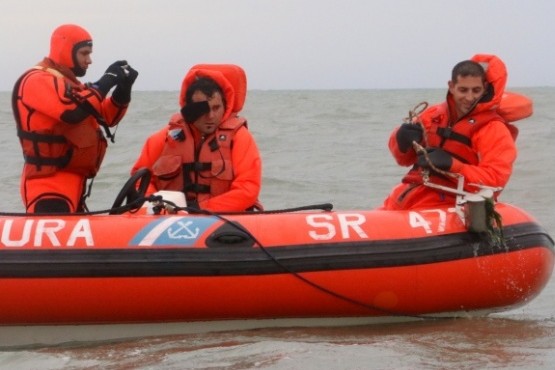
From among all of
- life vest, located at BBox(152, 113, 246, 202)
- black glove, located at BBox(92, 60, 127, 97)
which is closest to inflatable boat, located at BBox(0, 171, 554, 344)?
life vest, located at BBox(152, 113, 246, 202)

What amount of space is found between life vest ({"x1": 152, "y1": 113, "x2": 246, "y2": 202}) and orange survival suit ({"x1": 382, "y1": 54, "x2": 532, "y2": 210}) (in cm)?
82

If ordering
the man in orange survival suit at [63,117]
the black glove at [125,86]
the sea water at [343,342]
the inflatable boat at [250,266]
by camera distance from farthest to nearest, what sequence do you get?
the black glove at [125,86] → the man in orange survival suit at [63,117] → the inflatable boat at [250,266] → the sea water at [343,342]

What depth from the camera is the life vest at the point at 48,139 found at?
5.04m

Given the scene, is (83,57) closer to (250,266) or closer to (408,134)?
(250,266)

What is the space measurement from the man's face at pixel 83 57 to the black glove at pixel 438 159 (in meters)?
1.68

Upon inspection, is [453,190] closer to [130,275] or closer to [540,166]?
[130,275]

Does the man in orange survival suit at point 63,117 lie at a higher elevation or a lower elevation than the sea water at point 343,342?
higher

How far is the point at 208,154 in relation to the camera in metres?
5.23

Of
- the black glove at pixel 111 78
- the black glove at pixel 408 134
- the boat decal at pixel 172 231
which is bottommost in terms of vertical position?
the boat decal at pixel 172 231

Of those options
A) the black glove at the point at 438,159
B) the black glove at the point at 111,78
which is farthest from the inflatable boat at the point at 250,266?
the black glove at the point at 111,78

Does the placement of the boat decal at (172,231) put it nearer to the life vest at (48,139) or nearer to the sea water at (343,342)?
the sea water at (343,342)

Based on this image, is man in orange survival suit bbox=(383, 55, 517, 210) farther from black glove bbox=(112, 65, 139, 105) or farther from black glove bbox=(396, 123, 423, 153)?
black glove bbox=(112, 65, 139, 105)

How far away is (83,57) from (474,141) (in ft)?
6.32

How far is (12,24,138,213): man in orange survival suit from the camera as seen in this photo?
4984mm
